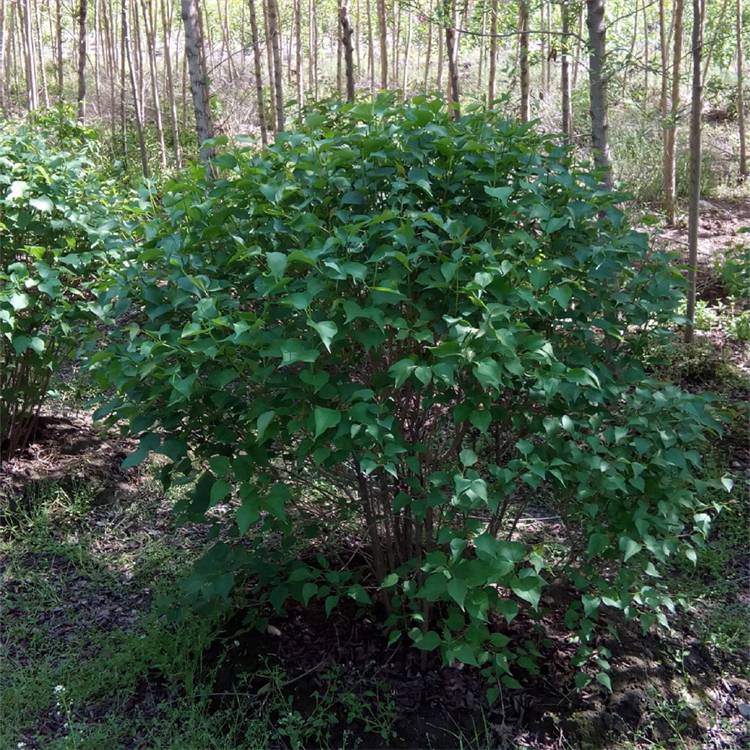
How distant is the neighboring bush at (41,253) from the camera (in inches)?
136

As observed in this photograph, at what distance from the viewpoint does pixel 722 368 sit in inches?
182

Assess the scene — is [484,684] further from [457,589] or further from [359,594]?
[457,589]

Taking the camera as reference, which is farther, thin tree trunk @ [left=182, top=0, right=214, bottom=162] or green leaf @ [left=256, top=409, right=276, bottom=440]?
thin tree trunk @ [left=182, top=0, right=214, bottom=162]

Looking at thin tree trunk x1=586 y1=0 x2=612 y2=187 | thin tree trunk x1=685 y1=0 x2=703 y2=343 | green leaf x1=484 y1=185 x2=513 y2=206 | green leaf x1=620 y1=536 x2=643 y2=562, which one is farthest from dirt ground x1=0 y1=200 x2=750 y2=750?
thin tree trunk x1=586 y1=0 x2=612 y2=187

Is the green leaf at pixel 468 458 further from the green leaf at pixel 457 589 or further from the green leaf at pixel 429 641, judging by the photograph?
the green leaf at pixel 429 641

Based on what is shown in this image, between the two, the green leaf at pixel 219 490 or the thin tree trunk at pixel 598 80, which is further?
the thin tree trunk at pixel 598 80

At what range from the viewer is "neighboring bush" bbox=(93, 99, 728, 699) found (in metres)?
2.04

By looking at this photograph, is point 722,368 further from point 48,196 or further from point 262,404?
point 48,196

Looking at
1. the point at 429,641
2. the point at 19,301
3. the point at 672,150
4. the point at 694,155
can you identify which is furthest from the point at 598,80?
the point at 672,150

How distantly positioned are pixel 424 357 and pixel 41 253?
1908mm

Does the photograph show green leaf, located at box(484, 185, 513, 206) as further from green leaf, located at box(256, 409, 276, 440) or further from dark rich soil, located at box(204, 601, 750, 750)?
dark rich soil, located at box(204, 601, 750, 750)

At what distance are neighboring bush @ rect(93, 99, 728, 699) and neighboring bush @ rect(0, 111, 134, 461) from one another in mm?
1146

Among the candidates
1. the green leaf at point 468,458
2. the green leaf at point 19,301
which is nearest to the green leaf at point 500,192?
the green leaf at point 468,458

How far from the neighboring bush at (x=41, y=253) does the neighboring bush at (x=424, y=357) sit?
115cm
